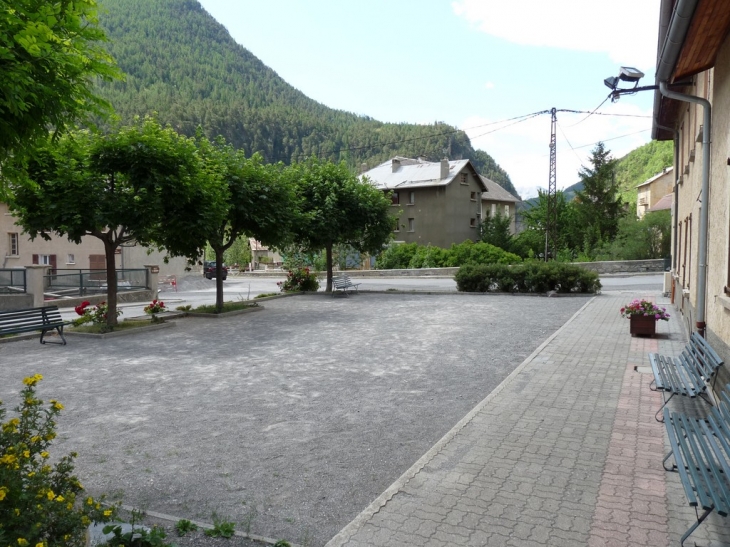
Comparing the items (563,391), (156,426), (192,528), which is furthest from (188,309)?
(192,528)

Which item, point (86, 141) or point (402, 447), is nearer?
point (402, 447)

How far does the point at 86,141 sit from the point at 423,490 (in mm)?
12923

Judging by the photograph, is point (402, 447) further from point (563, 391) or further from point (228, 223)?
point (228, 223)

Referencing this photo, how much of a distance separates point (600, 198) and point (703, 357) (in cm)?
4695

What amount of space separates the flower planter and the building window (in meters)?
36.9

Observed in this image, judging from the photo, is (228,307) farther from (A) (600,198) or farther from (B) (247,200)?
(A) (600,198)

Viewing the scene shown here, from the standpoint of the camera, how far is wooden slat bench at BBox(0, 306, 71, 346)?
1160 cm

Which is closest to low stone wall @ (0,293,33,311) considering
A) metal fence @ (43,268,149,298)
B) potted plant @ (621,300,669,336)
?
metal fence @ (43,268,149,298)

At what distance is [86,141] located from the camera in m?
14.3

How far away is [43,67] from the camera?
13.5 ft

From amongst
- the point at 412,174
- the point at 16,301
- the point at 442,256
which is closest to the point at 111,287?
the point at 16,301

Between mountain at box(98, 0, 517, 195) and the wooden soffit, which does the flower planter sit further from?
mountain at box(98, 0, 517, 195)

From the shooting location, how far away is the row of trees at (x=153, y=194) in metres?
13.3

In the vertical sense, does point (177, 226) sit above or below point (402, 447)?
above
